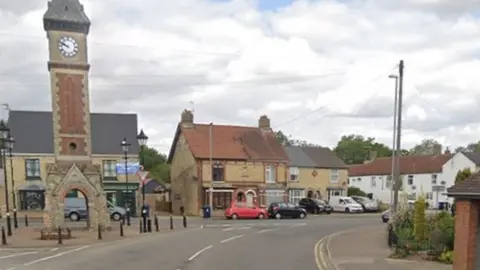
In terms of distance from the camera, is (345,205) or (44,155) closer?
(44,155)

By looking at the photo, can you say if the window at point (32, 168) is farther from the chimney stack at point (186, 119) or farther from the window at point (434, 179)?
the window at point (434, 179)

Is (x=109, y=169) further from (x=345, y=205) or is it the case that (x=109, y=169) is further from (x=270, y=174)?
(x=345, y=205)

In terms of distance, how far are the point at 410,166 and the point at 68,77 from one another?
186ft

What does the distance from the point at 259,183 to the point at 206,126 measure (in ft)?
27.8

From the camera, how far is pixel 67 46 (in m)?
29.1

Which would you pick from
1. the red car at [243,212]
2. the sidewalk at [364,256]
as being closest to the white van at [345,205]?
the red car at [243,212]

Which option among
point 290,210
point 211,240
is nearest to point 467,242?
point 211,240

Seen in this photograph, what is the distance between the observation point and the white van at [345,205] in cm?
5562

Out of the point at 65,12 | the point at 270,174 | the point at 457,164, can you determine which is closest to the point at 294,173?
the point at 270,174

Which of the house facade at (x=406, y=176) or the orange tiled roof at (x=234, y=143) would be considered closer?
the orange tiled roof at (x=234, y=143)

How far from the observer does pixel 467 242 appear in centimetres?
1351

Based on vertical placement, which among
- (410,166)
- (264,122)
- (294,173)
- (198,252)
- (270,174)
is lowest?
(410,166)

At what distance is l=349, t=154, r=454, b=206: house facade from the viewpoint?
69.4m

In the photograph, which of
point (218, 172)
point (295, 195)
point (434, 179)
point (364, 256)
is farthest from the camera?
point (434, 179)
